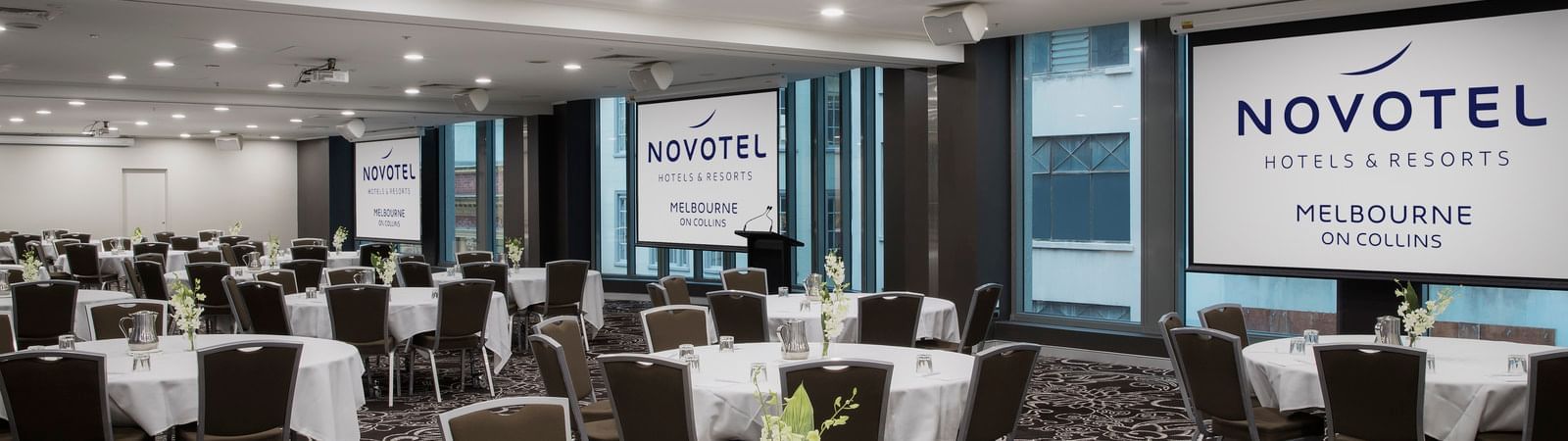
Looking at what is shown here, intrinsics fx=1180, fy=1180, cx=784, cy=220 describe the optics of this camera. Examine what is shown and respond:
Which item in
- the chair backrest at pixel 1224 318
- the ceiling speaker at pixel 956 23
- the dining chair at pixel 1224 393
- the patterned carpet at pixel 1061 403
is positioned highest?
the ceiling speaker at pixel 956 23

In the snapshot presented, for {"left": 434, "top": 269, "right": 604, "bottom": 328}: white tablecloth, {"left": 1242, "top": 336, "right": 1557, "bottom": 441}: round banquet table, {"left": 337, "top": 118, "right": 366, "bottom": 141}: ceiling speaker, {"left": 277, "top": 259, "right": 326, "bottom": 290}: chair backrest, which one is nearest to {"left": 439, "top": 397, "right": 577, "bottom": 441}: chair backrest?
{"left": 1242, "top": 336, "right": 1557, "bottom": 441}: round banquet table

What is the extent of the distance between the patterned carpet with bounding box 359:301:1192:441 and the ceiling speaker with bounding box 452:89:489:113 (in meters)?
5.06

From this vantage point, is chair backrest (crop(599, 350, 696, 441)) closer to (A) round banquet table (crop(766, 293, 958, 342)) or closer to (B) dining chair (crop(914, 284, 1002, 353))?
(A) round banquet table (crop(766, 293, 958, 342))

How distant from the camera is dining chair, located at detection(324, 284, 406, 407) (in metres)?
7.43

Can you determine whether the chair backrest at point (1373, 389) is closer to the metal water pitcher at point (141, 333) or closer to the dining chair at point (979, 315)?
the dining chair at point (979, 315)

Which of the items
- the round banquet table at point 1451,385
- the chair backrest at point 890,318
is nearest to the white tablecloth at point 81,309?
the chair backrest at point 890,318

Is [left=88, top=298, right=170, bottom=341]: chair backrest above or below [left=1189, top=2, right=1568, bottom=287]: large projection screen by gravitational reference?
below

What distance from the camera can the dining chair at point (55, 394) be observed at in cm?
A: 444

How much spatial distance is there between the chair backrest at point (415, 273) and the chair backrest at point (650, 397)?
567 centimetres

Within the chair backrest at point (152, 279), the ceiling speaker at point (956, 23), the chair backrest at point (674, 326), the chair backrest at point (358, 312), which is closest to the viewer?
the chair backrest at point (674, 326)

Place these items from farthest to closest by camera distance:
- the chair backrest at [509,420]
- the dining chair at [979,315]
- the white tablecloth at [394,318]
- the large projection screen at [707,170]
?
the large projection screen at [707,170], the white tablecloth at [394,318], the dining chair at [979,315], the chair backrest at [509,420]

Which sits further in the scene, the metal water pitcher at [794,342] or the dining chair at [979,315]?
the dining chair at [979,315]

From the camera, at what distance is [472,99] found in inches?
561

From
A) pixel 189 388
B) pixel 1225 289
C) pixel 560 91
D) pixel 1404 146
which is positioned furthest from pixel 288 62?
pixel 1404 146
